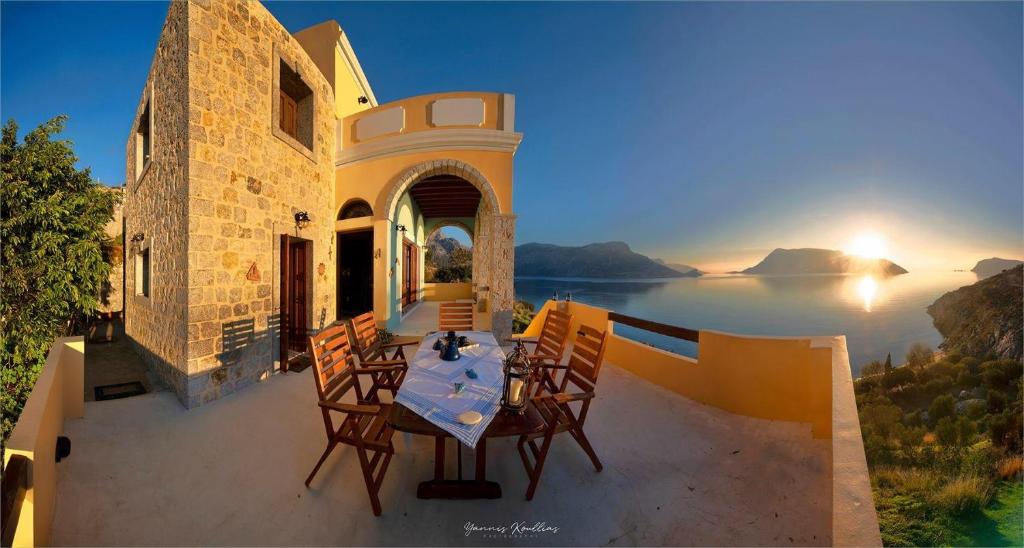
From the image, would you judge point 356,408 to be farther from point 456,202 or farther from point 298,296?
point 456,202

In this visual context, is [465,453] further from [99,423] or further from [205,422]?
[99,423]

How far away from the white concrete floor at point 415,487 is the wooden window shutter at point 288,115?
13.7 feet

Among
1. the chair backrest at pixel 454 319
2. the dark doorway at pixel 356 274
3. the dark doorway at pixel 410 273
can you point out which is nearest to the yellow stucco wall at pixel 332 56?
the dark doorway at pixel 410 273

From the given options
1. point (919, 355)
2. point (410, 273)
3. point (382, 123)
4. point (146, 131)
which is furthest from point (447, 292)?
point (919, 355)

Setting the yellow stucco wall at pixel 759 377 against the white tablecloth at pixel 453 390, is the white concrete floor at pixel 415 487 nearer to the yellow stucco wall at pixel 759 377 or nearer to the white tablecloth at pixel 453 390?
the yellow stucco wall at pixel 759 377

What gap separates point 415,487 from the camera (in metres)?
2.16

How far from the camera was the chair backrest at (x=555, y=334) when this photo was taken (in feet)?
10.5

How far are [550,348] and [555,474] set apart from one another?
124 centimetres

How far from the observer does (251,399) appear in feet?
11.6

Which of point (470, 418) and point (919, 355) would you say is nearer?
point (470, 418)

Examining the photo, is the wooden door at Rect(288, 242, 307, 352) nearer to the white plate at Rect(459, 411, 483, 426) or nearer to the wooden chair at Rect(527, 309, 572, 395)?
the wooden chair at Rect(527, 309, 572, 395)

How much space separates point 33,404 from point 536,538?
294 centimetres

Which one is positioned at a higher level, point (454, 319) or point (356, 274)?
point (356, 274)

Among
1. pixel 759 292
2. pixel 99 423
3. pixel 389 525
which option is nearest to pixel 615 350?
pixel 389 525
